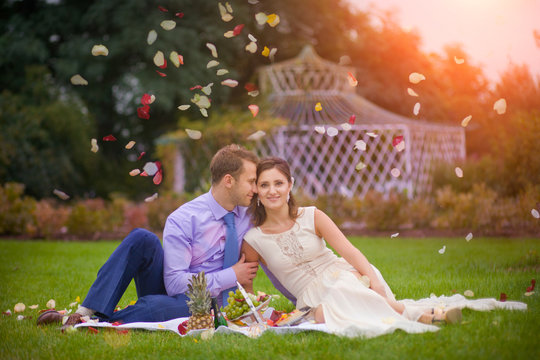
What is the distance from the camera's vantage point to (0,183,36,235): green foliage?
8.41 meters

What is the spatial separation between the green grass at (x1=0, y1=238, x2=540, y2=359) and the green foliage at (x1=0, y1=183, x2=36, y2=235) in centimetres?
221

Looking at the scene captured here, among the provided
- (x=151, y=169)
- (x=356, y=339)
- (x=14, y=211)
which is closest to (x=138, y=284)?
(x=151, y=169)

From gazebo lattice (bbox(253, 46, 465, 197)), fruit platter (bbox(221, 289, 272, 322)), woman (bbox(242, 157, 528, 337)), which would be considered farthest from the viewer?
gazebo lattice (bbox(253, 46, 465, 197))

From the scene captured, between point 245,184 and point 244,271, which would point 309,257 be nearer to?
point 244,271

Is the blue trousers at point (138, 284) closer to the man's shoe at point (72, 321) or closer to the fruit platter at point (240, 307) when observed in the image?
the man's shoe at point (72, 321)

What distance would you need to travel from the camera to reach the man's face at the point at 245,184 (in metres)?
3.42

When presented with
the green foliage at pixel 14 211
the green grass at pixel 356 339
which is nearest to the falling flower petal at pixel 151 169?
the green grass at pixel 356 339

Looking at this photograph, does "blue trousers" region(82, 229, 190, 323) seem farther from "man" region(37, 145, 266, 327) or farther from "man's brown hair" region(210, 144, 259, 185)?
"man's brown hair" region(210, 144, 259, 185)

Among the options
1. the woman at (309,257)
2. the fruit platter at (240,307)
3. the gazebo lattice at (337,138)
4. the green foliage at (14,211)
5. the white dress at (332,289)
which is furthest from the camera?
the gazebo lattice at (337,138)

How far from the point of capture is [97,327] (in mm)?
3111

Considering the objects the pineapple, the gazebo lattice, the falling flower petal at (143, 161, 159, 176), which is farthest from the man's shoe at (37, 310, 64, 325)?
the gazebo lattice

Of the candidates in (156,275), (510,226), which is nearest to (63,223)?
(156,275)

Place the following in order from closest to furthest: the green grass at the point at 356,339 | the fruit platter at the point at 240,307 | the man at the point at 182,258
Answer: the green grass at the point at 356,339 → the fruit platter at the point at 240,307 → the man at the point at 182,258

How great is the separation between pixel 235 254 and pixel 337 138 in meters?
9.17
